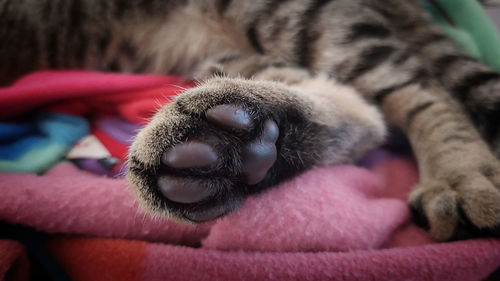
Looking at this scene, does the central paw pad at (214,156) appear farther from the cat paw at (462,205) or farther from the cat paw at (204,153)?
the cat paw at (462,205)

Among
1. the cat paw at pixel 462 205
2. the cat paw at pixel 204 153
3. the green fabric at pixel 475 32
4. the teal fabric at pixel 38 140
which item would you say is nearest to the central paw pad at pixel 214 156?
the cat paw at pixel 204 153

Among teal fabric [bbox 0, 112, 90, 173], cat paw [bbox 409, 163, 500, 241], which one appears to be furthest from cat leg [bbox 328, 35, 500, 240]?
teal fabric [bbox 0, 112, 90, 173]

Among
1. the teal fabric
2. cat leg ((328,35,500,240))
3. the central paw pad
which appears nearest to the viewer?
the central paw pad

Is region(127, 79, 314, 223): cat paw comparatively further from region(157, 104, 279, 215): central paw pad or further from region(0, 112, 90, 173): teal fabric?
region(0, 112, 90, 173): teal fabric

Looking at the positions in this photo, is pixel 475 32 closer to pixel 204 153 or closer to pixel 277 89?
pixel 277 89

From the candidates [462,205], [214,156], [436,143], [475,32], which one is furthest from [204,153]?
[475,32]

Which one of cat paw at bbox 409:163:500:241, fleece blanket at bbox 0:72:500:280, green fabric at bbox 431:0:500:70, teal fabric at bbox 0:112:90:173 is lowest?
teal fabric at bbox 0:112:90:173
